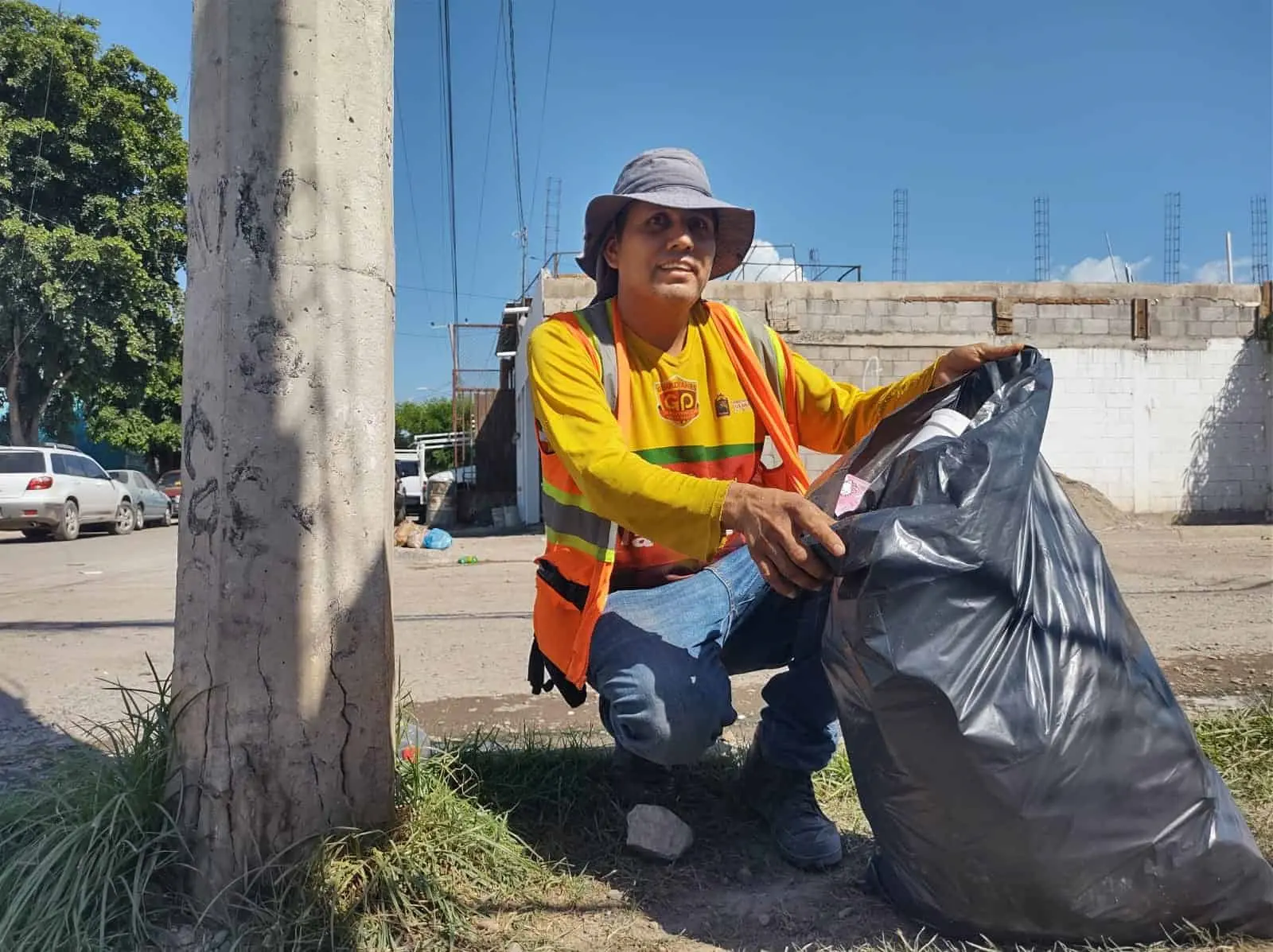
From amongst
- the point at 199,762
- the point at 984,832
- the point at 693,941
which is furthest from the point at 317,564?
the point at 984,832

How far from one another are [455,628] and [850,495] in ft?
13.0

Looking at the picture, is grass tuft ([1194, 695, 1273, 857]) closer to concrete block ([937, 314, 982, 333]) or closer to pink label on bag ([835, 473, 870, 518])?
pink label on bag ([835, 473, 870, 518])

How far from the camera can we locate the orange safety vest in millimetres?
1997

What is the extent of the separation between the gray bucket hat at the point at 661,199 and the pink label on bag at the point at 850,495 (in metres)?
0.74

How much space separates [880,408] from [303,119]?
4.81 feet

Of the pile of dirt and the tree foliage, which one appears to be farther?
the tree foliage

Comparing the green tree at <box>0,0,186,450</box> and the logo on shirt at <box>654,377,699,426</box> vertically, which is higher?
the green tree at <box>0,0,186,450</box>

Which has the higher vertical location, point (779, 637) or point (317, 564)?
point (317, 564)

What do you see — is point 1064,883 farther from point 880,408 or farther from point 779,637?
point 880,408

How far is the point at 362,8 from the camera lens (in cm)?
181

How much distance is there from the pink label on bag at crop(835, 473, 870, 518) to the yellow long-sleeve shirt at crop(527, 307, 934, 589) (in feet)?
0.74

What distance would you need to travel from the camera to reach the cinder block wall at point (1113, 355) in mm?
11586

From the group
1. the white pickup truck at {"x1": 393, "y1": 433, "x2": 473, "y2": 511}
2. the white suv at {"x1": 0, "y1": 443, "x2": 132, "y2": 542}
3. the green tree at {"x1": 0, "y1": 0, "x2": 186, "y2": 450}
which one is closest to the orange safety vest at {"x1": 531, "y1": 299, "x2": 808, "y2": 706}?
the white suv at {"x1": 0, "y1": 443, "x2": 132, "y2": 542}

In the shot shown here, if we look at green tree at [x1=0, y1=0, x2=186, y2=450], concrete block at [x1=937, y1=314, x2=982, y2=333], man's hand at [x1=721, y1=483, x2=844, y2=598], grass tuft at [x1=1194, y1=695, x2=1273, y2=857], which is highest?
green tree at [x1=0, y1=0, x2=186, y2=450]
